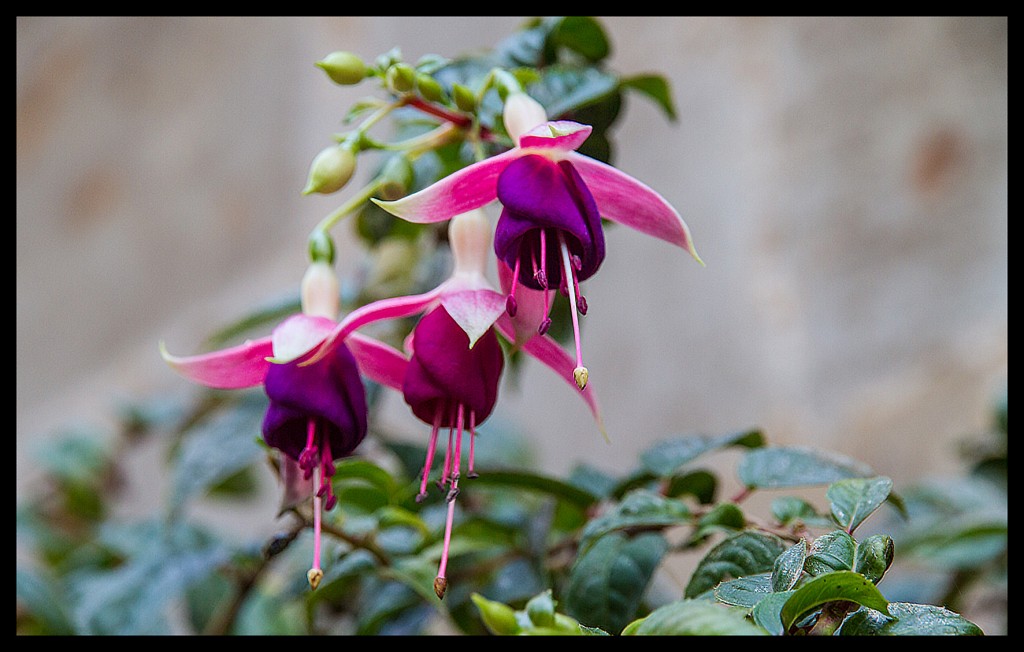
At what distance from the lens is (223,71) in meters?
1.92

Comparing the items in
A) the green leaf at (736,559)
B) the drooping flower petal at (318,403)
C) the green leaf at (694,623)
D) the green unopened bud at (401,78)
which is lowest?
the green leaf at (736,559)

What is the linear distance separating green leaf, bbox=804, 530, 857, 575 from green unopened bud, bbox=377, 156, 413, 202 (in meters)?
0.32

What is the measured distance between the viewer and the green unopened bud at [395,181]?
0.55 metres

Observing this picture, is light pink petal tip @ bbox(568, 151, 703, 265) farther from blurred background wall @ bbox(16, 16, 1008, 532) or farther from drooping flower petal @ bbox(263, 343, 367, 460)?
blurred background wall @ bbox(16, 16, 1008, 532)

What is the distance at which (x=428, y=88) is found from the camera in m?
0.55

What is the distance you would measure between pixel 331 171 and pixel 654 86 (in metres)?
0.33

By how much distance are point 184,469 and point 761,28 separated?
4.25 feet

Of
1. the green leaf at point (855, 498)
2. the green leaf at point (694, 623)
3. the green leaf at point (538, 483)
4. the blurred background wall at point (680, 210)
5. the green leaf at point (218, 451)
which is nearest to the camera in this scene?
the green leaf at point (694, 623)

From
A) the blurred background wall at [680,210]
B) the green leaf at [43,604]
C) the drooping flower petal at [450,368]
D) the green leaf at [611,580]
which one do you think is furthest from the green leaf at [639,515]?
the blurred background wall at [680,210]

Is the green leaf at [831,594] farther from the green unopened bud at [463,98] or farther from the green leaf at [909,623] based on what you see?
the green unopened bud at [463,98]

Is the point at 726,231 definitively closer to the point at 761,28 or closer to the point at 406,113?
the point at 761,28

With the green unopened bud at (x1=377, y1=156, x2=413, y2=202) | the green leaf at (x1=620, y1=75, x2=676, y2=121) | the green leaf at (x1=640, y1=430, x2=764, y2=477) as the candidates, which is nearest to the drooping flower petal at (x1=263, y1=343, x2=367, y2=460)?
the green unopened bud at (x1=377, y1=156, x2=413, y2=202)

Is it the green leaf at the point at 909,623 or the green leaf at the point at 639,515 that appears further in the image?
the green leaf at the point at 639,515
